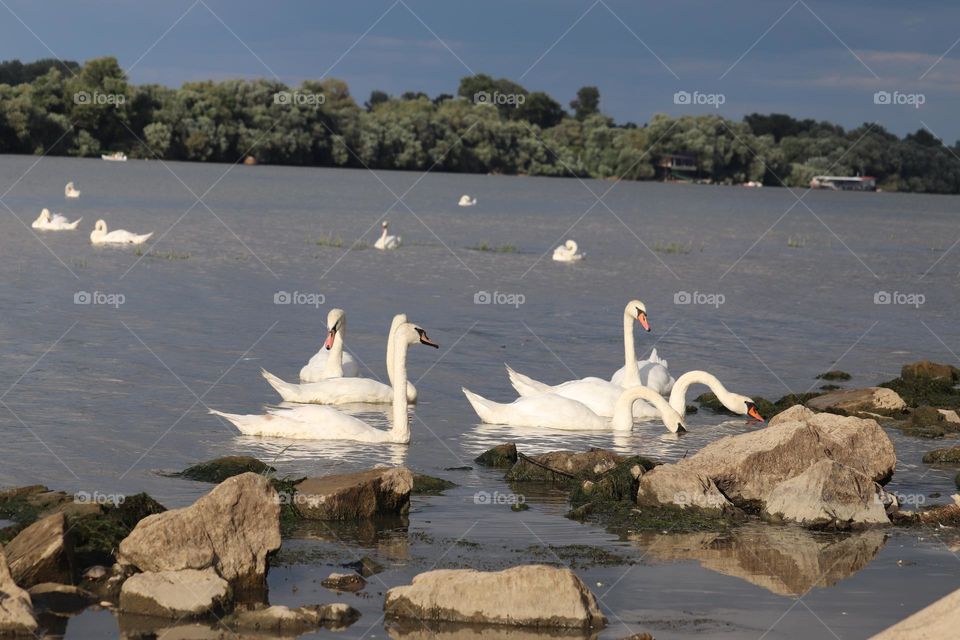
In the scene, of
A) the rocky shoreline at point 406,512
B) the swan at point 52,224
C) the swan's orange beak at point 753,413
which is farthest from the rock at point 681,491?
the swan at point 52,224

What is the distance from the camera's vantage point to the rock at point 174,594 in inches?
Result: 332

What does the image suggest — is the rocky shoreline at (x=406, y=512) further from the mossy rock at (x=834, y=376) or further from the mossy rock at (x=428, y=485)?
the mossy rock at (x=834, y=376)

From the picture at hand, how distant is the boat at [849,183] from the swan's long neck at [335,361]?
134451 mm

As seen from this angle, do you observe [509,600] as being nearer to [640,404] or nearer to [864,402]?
[640,404]

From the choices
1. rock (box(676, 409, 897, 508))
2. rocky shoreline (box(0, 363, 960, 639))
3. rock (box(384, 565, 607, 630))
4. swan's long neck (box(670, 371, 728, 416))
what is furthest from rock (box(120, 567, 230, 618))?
swan's long neck (box(670, 371, 728, 416))

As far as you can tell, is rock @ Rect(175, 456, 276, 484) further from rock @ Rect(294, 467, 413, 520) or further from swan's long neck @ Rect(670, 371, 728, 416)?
swan's long neck @ Rect(670, 371, 728, 416)

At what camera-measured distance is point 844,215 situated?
272 ft

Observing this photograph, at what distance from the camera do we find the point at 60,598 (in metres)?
8.63

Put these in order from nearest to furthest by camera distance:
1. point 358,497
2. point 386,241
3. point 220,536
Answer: point 220,536 < point 358,497 < point 386,241

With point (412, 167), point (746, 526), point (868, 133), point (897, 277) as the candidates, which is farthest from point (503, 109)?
point (746, 526)

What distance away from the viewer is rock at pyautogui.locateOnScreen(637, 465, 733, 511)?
11484 millimetres

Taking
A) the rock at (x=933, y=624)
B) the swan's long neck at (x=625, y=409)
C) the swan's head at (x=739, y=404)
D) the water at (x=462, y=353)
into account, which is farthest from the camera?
the swan's head at (x=739, y=404)

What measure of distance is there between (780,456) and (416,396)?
6.01 metres

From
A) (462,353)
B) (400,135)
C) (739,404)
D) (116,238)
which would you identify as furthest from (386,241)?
(400,135)
